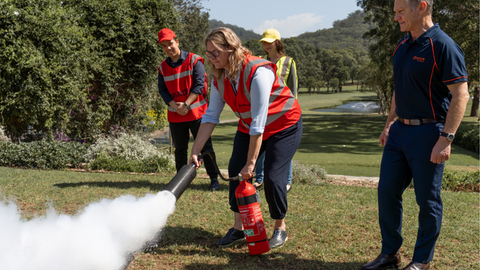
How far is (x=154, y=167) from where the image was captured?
8117mm

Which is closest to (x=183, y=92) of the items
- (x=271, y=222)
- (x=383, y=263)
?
(x=271, y=222)

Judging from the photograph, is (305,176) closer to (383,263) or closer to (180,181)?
(383,263)

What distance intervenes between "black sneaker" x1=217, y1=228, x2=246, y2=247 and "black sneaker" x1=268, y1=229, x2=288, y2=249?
13.4 inches

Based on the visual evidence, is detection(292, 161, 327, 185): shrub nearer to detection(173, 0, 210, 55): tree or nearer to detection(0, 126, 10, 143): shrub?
detection(0, 126, 10, 143): shrub

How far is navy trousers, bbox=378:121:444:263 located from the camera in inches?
117

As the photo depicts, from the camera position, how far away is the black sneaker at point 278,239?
3781 millimetres

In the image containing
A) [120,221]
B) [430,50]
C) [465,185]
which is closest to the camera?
[430,50]

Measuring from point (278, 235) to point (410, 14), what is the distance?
8.16ft

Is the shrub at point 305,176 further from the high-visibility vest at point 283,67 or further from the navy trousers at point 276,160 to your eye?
the navy trousers at point 276,160

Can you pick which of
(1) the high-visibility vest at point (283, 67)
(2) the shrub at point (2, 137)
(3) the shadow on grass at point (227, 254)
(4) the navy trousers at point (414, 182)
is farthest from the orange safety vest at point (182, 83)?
(2) the shrub at point (2, 137)

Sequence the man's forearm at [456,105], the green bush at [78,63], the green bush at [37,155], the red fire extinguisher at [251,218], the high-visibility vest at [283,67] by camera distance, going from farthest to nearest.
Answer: the green bush at [78,63], the green bush at [37,155], the high-visibility vest at [283,67], the red fire extinguisher at [251,218], the man's forearm at [456,105]

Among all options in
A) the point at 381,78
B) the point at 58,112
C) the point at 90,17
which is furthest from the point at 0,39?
the point at 381,78

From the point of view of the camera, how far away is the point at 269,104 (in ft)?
11.4

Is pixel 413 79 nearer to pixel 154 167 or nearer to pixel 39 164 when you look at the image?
pixel 154 167
